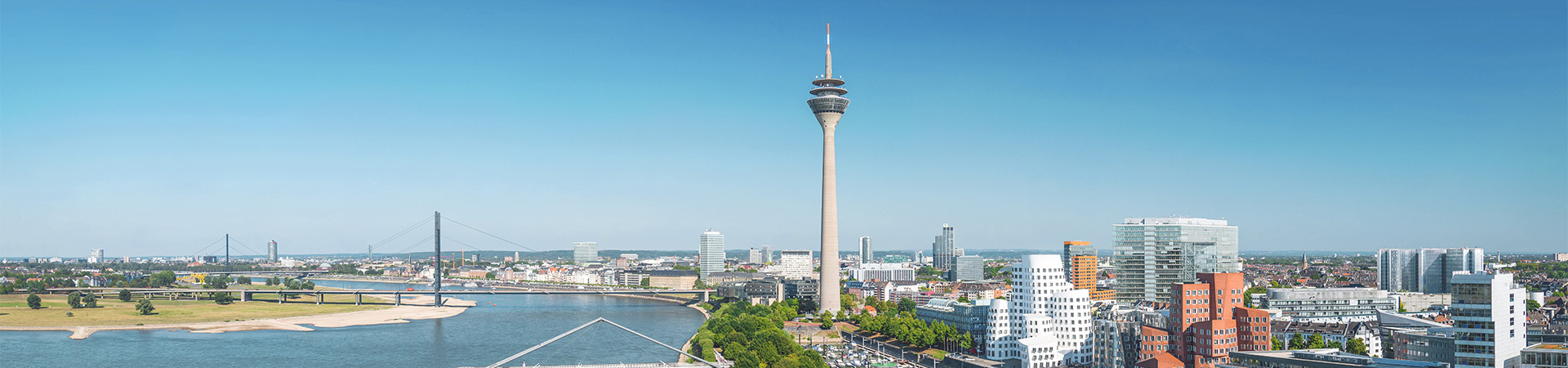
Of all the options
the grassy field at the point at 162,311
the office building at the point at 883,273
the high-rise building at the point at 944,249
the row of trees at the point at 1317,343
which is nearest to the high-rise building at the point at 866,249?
the high-rise building at the point at 944,249

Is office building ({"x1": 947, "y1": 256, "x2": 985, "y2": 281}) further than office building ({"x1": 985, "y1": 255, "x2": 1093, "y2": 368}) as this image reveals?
Yes

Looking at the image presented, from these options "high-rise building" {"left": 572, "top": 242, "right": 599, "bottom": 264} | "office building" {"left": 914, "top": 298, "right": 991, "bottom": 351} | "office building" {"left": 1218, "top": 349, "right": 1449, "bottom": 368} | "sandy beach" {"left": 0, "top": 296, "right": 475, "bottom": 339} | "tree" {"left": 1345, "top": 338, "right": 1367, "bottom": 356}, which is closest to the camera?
"office building" {"left": 1218, "top": 349, "right": 1449, "bottom": 368}

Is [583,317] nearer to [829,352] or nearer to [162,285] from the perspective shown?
[829,352]

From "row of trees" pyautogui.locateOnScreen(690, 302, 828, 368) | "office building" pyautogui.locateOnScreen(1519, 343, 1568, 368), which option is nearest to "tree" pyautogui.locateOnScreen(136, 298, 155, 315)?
"row of trees" pyautogui.locateOnScreen(690, 302, 828, 368)

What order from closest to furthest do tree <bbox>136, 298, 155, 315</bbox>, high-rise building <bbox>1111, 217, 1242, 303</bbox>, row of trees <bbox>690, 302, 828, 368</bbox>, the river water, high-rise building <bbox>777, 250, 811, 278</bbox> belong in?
row of trees <bbox>690, 302, 828, 368</bbox> → the river water → high-rise building <bbox>1111, 217, 1242, 303</bbox> → tree <bbox>136, 298, 155, 315</bbox> → high-rise building <bbox>777, 250, 811, 278</bbox>

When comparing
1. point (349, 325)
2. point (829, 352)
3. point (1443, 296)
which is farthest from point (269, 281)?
point (1443, 296)

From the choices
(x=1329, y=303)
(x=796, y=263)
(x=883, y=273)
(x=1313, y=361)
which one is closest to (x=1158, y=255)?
(x=1329, y=303)

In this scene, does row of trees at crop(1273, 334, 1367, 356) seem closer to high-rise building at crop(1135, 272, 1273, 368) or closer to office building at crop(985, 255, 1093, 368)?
high-rise building at crop(1135, 272, 1273, 368)

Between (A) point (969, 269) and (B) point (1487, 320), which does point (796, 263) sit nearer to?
(A) point (969, 269)
